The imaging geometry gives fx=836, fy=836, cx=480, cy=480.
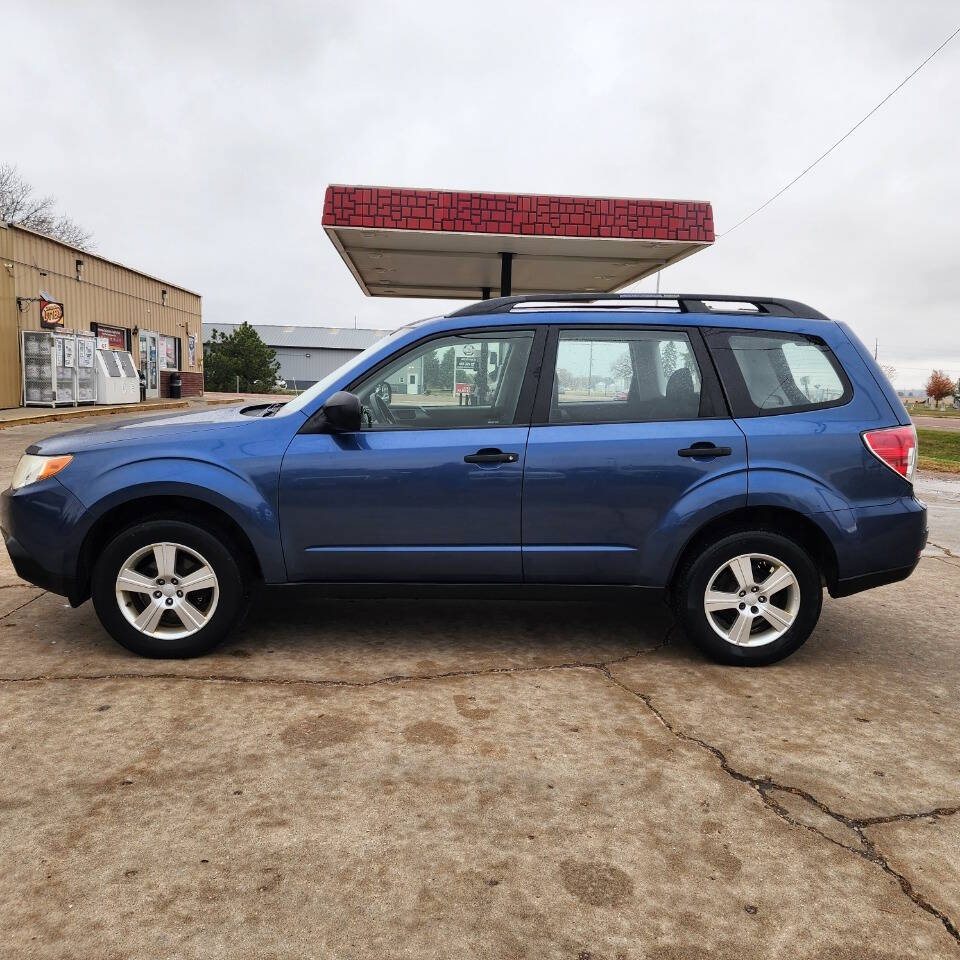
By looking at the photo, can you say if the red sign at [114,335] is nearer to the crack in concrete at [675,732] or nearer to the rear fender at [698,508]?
the crack in concrete at [675,732]

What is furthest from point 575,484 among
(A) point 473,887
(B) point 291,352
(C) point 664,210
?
(B) point 291,352

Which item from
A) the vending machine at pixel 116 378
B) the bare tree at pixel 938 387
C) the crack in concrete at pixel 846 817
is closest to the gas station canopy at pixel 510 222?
the crack in concrete at pixel 846 817

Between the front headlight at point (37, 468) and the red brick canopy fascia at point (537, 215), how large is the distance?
32.3 feet

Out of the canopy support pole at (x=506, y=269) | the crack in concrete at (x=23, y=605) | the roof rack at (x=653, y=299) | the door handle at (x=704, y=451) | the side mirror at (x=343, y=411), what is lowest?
the crack in concrete at (x=23, y=605)

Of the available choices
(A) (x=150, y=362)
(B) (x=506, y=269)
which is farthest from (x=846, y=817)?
(A) (x=150, y=362)

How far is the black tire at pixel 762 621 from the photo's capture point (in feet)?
13.6

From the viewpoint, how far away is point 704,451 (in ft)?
13.5

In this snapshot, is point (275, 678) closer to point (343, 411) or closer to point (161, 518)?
point (161, 518)

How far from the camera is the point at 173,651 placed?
13.7 feet

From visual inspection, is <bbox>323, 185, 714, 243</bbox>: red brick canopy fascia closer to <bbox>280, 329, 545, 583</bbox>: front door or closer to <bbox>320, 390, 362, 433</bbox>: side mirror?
<bbox>280, 329, 545, 583</bbox>: front door

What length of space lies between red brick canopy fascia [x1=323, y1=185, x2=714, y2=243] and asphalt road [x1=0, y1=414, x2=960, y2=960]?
9.98 meters

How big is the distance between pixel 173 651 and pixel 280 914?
7.18ft

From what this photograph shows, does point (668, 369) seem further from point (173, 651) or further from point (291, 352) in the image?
point (291, 352)

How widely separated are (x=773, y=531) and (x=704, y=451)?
578 mm
